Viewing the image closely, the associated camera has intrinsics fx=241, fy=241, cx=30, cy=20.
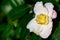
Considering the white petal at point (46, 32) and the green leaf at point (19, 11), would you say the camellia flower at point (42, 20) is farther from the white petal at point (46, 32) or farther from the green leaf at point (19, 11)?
the green leaf at point (19, 11)

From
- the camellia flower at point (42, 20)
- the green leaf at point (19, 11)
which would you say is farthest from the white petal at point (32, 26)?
the green leaf at point (19, 11)

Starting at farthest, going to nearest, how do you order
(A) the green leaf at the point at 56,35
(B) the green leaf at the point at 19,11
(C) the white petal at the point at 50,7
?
(B) the green leaf at the point at 19,11 < (A) the green leaf at the point at 56,35 < (C) the white petal at the point at 50,7

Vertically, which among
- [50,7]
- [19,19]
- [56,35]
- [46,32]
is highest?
[50,7]

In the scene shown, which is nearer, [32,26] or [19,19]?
[32,26]

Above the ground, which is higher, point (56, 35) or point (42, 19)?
point (42, 19)

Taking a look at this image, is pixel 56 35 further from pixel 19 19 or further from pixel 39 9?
pixel 19 19

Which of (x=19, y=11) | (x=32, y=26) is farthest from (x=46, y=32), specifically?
(x=19, y=11)

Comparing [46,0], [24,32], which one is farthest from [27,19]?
[46,0]
